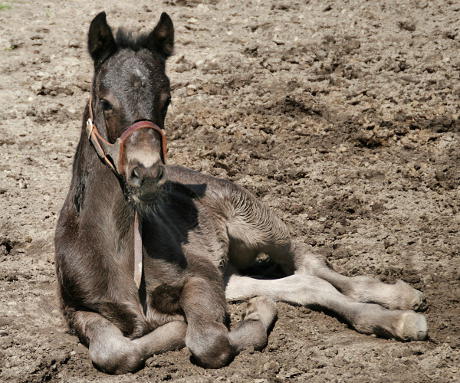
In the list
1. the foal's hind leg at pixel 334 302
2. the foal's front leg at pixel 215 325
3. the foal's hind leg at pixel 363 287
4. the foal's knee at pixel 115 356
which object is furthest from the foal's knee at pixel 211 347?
the foal's hind leg at pixel 363 287

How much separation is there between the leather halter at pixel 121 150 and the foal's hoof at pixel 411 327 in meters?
1.89

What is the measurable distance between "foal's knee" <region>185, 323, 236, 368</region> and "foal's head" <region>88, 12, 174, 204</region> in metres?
1.06

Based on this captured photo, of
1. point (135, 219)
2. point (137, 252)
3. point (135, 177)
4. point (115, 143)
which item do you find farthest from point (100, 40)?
point (137, 252)

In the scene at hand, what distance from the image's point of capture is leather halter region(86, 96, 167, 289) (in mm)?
4980

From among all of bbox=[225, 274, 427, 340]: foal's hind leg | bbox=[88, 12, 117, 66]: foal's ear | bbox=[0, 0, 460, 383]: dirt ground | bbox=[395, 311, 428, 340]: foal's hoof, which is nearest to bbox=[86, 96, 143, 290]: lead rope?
bbox=[88, 12, 117, 66]: foal's ear

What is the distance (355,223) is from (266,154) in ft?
5.24

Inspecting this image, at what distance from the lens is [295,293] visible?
6234mm

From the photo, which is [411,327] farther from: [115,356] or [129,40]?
[129,40]

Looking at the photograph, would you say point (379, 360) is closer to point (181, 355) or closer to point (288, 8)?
point (181, 355)

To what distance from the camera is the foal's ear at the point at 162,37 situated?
18.5ft

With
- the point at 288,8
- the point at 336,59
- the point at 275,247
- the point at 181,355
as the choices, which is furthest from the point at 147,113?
the point at 288,8

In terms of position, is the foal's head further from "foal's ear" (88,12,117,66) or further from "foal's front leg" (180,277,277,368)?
"foal's front leg" (180,277,277,368)

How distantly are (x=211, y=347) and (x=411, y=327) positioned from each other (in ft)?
4.62

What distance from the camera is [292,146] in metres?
8.45
